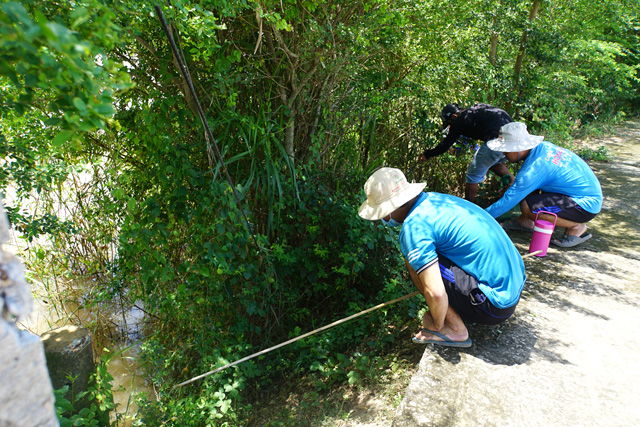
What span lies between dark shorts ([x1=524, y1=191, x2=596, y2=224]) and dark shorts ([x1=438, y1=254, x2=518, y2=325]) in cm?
159

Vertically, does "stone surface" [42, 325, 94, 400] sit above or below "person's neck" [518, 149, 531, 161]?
below

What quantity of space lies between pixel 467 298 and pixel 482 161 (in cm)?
253

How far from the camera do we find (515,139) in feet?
12.7

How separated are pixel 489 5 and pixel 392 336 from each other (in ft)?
12.3

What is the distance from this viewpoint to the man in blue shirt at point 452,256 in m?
A: 2.42

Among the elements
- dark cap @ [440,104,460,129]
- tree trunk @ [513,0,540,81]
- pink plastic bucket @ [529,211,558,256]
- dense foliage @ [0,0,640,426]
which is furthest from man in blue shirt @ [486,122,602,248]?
tree trunk @ [513,0,540,81]

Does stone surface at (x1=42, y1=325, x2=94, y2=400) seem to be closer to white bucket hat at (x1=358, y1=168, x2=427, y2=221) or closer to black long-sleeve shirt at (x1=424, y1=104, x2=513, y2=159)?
white bucket hat at (x1=358, y1=168, x2=427, y2=221)

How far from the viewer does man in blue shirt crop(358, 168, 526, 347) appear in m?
2.42

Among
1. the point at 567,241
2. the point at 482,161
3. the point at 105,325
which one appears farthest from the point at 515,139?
the point at 105,325

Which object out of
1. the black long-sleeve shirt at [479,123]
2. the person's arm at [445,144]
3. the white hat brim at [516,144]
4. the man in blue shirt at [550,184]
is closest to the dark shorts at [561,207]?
the man in blue shirt at [550,184]

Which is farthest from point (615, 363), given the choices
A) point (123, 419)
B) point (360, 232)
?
point (123, 419)

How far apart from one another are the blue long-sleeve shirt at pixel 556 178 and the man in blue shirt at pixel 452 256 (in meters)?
1.27

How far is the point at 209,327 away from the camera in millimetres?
3584

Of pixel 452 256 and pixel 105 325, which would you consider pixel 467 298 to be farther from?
pixel 105 325
